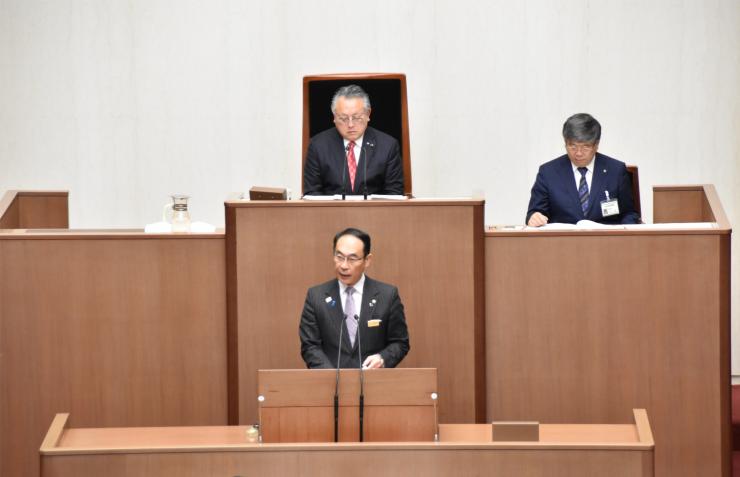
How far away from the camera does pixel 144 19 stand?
302 inches

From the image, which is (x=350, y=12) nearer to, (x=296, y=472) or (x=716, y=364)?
(x=716, y=364)

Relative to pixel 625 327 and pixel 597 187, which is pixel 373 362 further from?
pixel 597 187

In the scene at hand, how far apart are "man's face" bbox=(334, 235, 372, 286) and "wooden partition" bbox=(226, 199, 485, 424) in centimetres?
41

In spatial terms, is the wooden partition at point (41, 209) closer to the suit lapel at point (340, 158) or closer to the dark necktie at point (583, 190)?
the suit lapel at point (340, 158)

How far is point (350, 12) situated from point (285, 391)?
3.64 meters

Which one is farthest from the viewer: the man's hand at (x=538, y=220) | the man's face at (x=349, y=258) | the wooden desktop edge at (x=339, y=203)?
the man's hand at (x=538, y=220)

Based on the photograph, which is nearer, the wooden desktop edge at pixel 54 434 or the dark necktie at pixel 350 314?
the wooden desktop edge at pixel 54 434

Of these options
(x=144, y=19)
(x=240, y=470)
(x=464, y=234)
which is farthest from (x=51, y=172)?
(x=240, y=470)

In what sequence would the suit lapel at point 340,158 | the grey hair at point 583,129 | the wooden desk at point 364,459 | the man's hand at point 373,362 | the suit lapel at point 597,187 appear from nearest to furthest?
the wooden desk at point 364,459 < the man's hand at point 373,362 < the grey hair at point 583,129 < the suit lapel at point 597,187 < the suit lapel at point 340,158

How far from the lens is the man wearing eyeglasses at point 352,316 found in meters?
4.94

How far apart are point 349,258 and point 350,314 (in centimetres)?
22

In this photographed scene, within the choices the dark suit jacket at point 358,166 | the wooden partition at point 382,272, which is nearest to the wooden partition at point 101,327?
the wooden partition at point 382,272

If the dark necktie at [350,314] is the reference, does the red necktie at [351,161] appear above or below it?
above

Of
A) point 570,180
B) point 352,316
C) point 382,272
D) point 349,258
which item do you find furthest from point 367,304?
point 570,180
